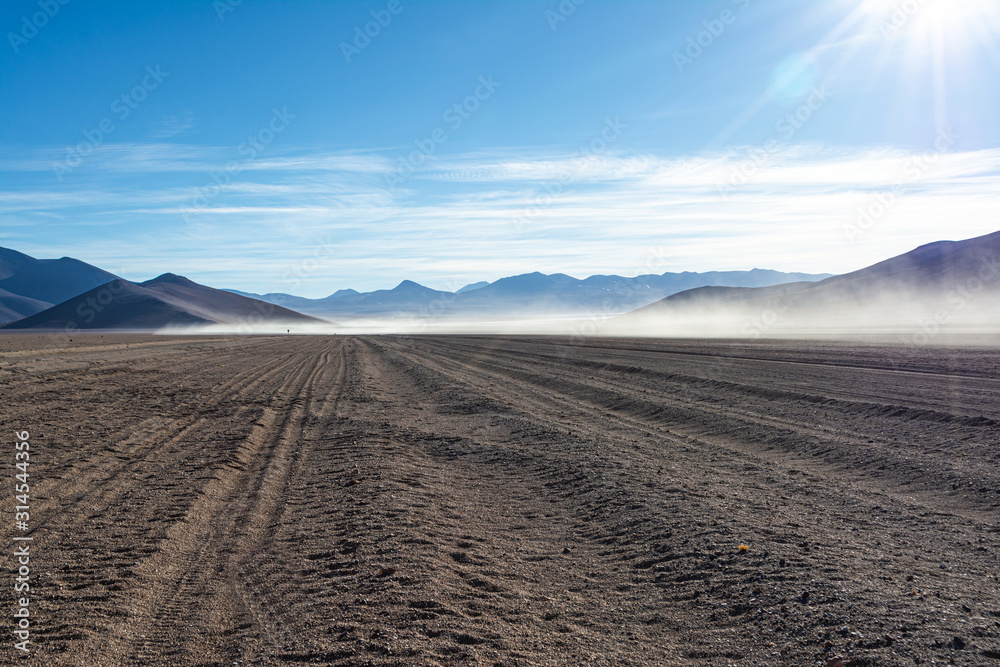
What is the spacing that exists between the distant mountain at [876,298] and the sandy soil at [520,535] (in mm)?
63555

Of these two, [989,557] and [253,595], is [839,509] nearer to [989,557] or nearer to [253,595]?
[989,557]

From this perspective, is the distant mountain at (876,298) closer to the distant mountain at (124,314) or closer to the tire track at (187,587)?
the tire track at (187,587)

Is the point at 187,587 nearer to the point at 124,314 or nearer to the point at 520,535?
the point at 520,535

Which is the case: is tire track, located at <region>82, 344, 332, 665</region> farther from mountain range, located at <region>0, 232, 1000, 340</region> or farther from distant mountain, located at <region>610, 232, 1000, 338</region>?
distant mountain, located at <region>610, 232, 1000, 338</region>

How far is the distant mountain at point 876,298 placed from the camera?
79.6 metres

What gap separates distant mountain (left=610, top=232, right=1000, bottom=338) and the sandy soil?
63.6 m

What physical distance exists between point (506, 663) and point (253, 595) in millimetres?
Answer: 2113

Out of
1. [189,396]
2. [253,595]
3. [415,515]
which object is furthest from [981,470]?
[189,396]

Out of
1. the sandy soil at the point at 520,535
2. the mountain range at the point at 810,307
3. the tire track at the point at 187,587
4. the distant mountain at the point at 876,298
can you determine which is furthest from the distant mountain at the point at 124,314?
the tire track at the point at 187,587

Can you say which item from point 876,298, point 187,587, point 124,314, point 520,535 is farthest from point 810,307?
point 124,314

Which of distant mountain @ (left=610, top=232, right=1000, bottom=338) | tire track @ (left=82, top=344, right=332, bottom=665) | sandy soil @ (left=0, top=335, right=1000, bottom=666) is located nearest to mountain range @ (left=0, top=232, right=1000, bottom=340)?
distant mountain @ (left=610, top=232, right=1000, bottom=338)

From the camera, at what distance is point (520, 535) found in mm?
6527

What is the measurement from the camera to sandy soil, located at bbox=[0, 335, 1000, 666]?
4184 millimetres

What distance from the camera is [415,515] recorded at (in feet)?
22.9
